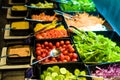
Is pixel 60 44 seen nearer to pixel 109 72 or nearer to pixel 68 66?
pixel 68 66

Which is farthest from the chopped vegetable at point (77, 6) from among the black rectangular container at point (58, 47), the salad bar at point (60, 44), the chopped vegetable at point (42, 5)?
the black rectangular container at point (58, 47)

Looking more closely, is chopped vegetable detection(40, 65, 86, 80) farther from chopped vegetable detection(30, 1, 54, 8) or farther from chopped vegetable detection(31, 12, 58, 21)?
chopped vegetable detection(30, 1, 54, 8)

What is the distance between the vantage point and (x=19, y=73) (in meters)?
2.27

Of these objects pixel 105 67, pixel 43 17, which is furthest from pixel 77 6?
pixel 105 67

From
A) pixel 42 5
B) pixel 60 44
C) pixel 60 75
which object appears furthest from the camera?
pixel 42 5

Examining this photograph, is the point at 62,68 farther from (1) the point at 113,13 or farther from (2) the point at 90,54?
(1) the point at 113,13

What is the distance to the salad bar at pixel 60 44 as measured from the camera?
197cm

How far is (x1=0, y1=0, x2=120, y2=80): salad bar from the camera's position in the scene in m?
1.97

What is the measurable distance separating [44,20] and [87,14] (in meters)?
0.54

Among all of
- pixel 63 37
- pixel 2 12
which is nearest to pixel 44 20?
pixel 63 37

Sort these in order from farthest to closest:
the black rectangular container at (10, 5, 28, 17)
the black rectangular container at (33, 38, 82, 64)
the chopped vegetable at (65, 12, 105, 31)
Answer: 1. the black rectangular container at (10, 5, 28, 17)
2. the chopped vegetable at (65, 12, 105, 31)
3. the black rectangular container at (33, 38, 82, 64)

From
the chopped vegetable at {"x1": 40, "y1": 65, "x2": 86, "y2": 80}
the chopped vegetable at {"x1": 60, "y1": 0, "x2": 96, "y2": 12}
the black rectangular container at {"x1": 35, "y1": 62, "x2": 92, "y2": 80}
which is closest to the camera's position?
the chopped vegetable at {"x1": 40, "y1": 65, "x2": 86, "y2": 80}

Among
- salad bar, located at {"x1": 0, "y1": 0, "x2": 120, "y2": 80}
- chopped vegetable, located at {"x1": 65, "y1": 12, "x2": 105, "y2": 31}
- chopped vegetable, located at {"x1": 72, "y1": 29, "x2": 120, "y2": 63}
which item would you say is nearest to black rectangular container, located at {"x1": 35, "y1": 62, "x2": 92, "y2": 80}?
salad bar, located at {"x1": 0, "y1": 0, "x2": 120, "y2": 80}

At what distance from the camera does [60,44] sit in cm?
229
